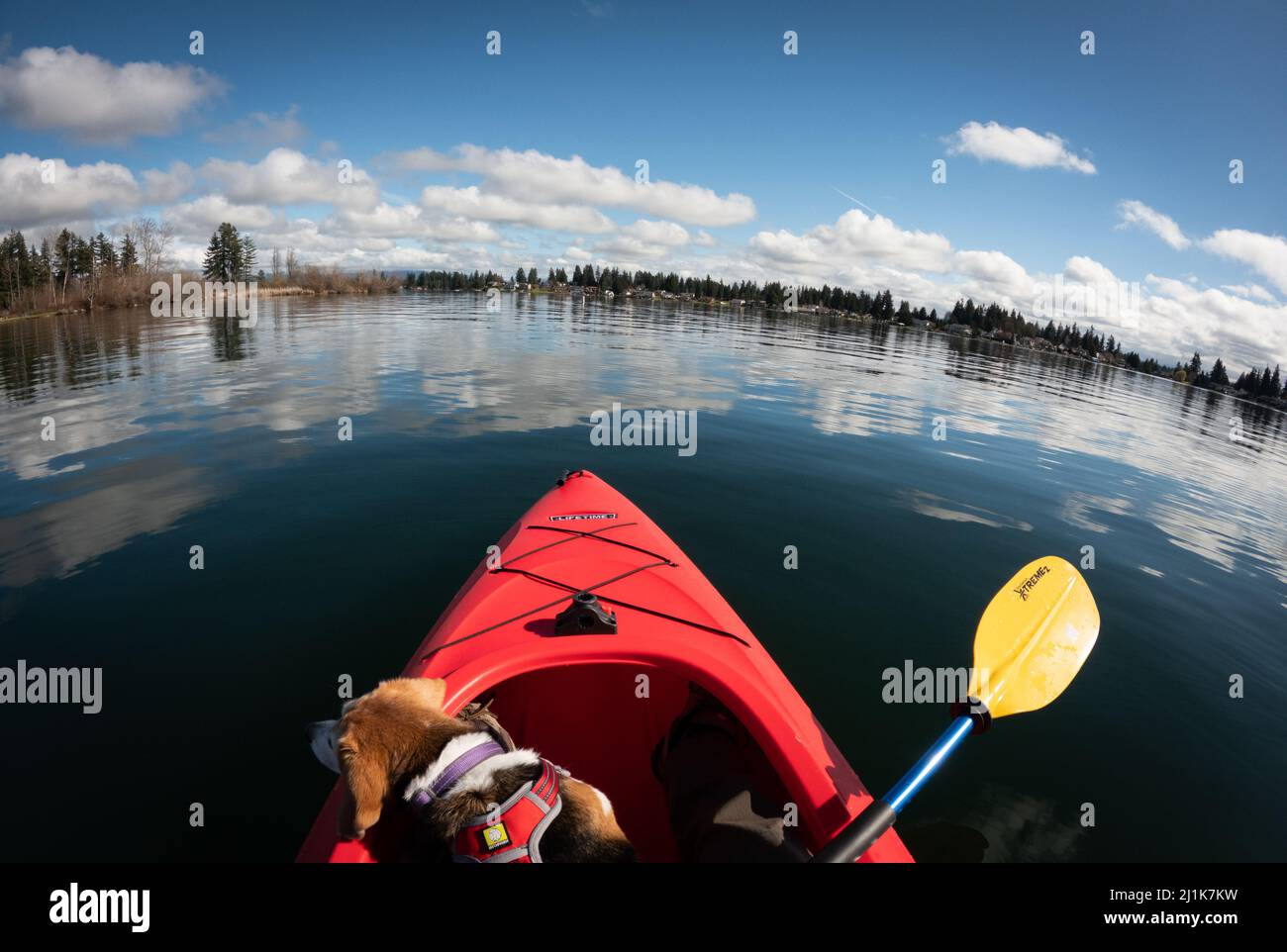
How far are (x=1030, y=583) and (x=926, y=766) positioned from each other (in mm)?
2258

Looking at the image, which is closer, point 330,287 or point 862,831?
point 862,831

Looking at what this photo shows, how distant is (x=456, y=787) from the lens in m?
2.23

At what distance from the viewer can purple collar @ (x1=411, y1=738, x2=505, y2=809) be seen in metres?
2.21

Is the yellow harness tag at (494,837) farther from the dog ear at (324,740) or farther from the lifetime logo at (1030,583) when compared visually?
the lifetime logo at (1030,583)

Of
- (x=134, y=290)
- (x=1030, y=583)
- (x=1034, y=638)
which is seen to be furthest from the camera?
(x=134, y=290)

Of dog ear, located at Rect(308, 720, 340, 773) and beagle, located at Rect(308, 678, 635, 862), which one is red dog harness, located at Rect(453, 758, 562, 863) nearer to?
beagle, located at Rect(308, 678, 635, 862)

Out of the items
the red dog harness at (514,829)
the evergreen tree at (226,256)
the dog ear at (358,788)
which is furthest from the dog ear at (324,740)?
the evergreen tree at (226,256)

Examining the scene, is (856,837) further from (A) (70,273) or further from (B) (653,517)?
(A) (70,273)

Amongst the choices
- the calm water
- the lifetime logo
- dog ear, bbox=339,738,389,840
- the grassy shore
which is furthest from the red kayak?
the grassy shore

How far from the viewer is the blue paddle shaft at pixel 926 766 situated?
2598 millimetres

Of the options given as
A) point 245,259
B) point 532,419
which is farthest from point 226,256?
point 532,419

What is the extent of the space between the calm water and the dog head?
81.1 inches
